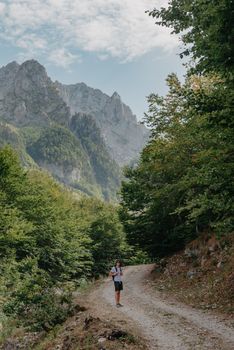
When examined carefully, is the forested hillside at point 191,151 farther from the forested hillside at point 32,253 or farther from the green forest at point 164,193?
the forested hillside at point 32,253

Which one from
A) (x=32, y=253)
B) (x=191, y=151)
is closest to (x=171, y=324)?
(x=191, y=151)

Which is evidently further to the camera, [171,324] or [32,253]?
[32,253]

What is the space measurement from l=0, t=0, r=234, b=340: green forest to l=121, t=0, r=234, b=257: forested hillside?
0.03 meters

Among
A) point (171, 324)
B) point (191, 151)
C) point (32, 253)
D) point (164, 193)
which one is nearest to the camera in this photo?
point (171, 324)

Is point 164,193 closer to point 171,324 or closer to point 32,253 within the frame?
point 171,324

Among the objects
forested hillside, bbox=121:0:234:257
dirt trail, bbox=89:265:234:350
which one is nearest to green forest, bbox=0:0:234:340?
forested hillside, bbox=121:0:234:257

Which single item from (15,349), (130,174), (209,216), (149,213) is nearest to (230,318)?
(15,349)

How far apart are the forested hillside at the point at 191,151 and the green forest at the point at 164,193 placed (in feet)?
0.11

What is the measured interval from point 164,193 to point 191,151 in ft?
12.2

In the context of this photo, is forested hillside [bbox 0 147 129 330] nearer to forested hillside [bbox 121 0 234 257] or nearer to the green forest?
the green forest

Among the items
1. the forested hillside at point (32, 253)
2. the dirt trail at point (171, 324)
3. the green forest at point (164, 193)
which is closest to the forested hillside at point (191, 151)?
the green forest at point (164, 193)

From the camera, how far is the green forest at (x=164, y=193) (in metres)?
10.8

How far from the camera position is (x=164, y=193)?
27156 millimetres

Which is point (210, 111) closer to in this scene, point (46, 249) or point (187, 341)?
point (187, 341)
